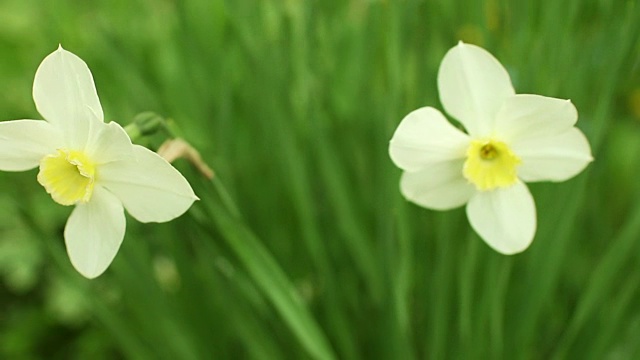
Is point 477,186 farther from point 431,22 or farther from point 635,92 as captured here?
point 635,92

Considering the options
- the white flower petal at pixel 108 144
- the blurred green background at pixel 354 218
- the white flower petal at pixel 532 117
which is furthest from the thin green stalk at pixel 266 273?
the white flower petal at pixel 532 117

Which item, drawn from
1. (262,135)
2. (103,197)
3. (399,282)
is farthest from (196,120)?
(103,197)

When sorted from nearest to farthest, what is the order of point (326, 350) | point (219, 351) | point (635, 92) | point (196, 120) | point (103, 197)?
point (103, 197)
point (326, 350)
point (219, 351)
point (196, 120)
point (635, 92)

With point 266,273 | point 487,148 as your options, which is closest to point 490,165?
point 487,148

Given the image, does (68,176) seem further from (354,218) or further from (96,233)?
(354,218)

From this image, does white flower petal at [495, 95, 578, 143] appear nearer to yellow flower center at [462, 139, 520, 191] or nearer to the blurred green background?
yellow flower center at [462, 139, 520, 191]

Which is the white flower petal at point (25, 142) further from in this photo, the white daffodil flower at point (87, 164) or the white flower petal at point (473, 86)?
the white flower petal at point (473, 86)

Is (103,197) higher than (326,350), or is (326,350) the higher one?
(103,197)
